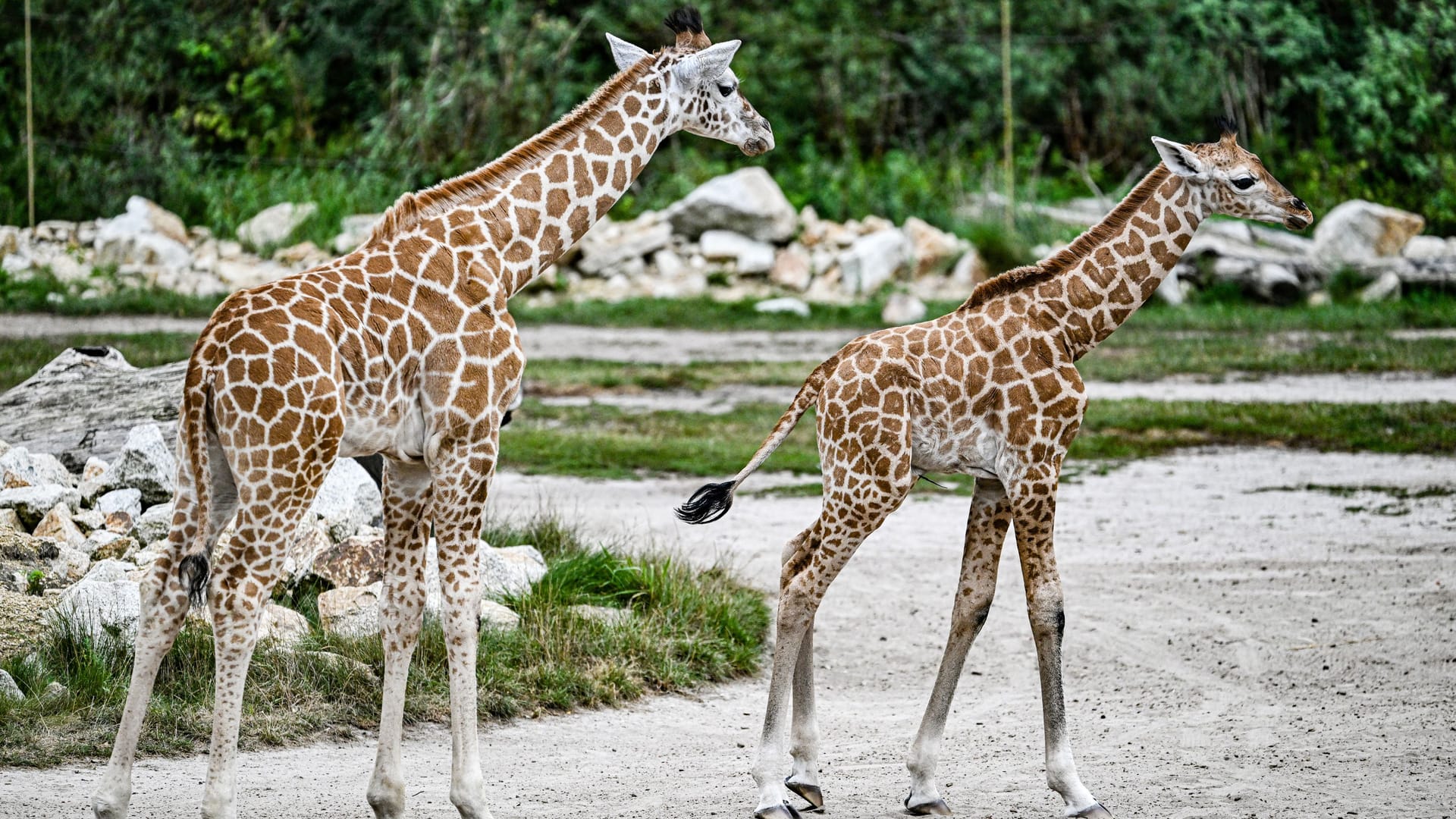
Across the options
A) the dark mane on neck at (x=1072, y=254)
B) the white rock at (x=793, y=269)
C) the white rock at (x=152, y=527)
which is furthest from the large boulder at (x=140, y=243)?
the dark mane on neck at (x=1072, y=254)

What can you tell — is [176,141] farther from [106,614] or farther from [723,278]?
[106,614]

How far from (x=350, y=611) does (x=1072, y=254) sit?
13.1 ft

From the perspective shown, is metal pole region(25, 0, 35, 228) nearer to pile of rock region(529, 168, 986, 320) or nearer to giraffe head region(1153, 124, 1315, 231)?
pile of rock region(529, 168, 986, 320)

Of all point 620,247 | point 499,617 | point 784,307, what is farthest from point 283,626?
point 620,247

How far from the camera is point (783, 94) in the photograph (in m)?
28.4

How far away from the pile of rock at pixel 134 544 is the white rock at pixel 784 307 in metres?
12.0

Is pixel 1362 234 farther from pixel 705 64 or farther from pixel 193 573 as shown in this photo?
pixel 193 573

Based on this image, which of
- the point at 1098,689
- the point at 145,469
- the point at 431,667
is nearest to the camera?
the point at 431,667

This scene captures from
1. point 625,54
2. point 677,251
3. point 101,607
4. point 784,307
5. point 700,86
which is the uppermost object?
point 625,54

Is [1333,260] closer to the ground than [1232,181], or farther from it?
closer to the ground

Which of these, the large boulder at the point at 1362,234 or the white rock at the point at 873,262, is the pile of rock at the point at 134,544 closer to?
the white rock at the point at 873,262

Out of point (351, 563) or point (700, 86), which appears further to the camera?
point (351, 563)

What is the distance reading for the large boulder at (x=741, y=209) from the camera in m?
22.6

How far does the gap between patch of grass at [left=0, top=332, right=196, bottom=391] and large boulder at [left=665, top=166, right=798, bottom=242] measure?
8517mm
